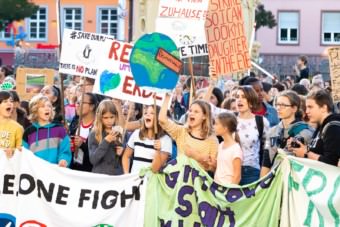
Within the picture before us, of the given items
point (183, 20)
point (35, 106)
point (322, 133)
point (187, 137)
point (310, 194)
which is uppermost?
point (183, 20)

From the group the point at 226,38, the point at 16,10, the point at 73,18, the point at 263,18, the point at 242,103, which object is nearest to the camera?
the point at 242,103

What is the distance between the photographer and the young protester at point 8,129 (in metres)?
11.0

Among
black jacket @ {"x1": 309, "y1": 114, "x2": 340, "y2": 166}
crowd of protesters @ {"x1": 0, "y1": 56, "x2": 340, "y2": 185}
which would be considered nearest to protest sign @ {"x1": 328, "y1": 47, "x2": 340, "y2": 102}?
crowd of protesters @ {"x1": 0, "y1": 56, "x2": 340, "y2": 185}

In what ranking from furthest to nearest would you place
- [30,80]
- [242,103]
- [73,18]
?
1. [73,18]
2. [30,80]
3. [242,103]

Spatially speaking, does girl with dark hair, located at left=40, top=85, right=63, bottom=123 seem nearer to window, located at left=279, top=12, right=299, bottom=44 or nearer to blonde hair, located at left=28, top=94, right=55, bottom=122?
blonde hair, located at left=28, top=94, right=55, bottom=122

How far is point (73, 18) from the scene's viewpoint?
225 ft

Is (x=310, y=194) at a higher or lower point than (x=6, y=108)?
lower

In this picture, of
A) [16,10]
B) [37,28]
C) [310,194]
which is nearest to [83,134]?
[310,194]

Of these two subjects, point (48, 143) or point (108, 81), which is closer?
point (48, 143)

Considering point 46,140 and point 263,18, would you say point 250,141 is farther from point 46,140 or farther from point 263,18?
point 263,18

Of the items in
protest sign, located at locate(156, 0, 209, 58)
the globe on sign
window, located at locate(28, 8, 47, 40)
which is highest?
window, located at locate(28, 8, 47, 40)

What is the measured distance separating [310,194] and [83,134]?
3.14 meters

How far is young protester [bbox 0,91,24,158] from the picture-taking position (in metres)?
11.0

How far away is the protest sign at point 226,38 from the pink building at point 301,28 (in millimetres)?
54586
